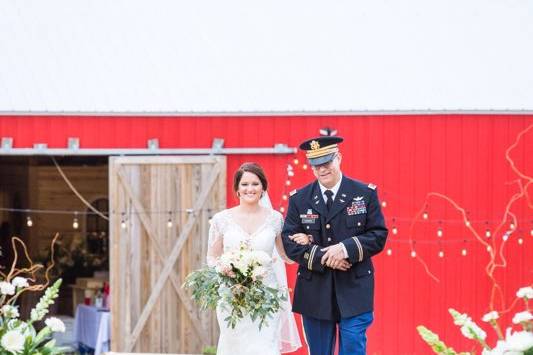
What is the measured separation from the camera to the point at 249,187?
5.68 metres

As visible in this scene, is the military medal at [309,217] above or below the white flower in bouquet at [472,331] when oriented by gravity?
above

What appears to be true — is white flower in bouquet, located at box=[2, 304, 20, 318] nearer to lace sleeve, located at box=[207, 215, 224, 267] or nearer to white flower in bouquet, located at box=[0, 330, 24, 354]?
white flower in bouquet, located at box=[0, 330, 24, 354]

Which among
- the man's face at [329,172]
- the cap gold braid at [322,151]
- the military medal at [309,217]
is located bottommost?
the military medal at [309,217]

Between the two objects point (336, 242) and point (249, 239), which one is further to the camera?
point (249, 239)

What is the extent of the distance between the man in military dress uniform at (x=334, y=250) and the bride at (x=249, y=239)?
1.01 ft

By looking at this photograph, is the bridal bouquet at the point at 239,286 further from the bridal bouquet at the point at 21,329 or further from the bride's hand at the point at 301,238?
the bridal bouquet at the point at 21,329

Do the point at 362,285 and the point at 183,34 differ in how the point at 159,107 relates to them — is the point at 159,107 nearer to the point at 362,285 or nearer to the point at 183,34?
the point at 183,34

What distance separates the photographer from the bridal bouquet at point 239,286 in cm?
510

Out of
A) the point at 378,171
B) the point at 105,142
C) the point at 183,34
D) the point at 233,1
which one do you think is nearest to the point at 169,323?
the point at 105,142

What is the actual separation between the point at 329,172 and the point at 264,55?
3.81 m

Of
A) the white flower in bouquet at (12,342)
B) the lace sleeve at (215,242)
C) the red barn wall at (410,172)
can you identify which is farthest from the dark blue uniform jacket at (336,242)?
the red barn wall at (410,172)

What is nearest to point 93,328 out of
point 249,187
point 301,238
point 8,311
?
point 249,187

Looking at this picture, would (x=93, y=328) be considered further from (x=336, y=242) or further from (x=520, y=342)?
(x=520, y=342)

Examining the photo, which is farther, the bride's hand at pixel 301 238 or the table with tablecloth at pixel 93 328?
the table with tablecloth at pixel 93 328
